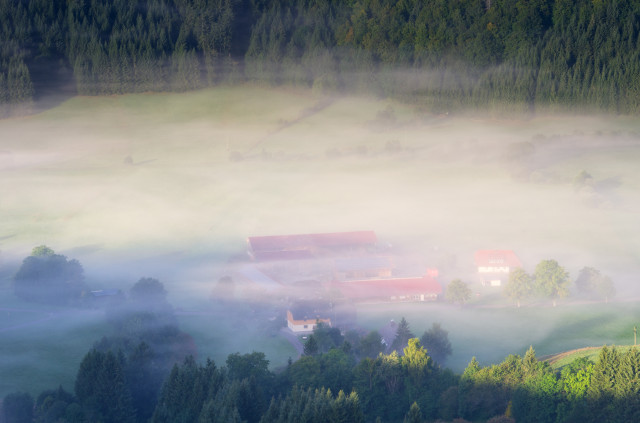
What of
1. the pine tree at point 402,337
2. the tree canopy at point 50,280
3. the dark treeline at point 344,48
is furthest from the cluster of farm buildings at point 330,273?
the dark treeline at point 344,48

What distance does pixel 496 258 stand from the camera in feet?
61.9

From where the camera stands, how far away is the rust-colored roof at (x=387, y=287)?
685 inches

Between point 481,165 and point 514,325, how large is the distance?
30.2 feet

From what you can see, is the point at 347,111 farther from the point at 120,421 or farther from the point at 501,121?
the point at 120,421

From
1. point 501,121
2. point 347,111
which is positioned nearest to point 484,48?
point 501,121

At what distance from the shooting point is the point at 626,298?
17266mm

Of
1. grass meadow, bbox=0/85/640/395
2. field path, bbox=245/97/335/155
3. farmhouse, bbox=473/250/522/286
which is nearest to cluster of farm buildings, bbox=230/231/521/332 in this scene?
farmhouse, bbox=473/250/522/286

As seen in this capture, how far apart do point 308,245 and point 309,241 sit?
0.91 feet

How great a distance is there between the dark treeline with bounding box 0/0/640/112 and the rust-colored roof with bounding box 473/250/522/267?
8181 millimetres

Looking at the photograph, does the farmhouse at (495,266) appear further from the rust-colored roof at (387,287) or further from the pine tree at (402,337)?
the pine tree at (402,337)

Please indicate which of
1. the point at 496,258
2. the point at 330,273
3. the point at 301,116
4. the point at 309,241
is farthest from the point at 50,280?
the point at 301,116

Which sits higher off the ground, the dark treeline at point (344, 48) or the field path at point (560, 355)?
the dark treeline at point (344, 48)

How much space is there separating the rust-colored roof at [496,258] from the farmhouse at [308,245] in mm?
2399

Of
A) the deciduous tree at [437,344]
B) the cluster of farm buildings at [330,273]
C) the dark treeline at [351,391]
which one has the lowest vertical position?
the cluster of farm buildings at [330,273]
